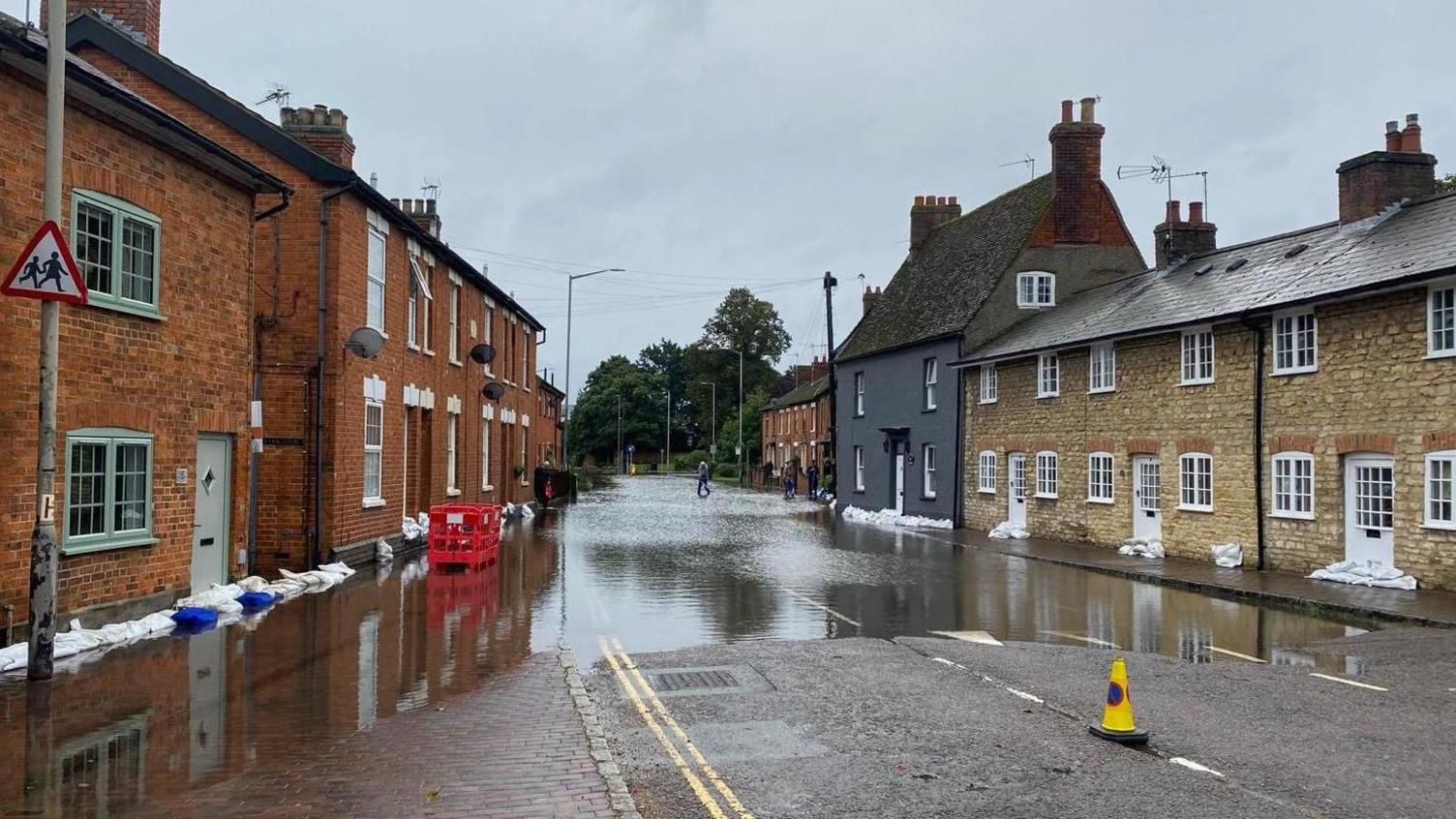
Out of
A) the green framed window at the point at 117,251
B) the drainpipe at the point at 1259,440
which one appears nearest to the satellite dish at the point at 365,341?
the green framed window at the point at 117,251

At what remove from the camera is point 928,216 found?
4172 cm

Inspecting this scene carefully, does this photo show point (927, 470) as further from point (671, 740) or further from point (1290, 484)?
point (671, 740)

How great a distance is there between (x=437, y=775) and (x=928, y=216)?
38062 mm

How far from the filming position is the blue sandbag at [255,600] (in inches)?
504

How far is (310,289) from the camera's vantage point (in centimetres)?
1681

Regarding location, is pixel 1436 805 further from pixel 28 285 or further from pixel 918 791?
pixel 28 285

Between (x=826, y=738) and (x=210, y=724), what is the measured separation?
433 centimetres

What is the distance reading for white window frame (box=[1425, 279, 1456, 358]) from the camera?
15.2 m

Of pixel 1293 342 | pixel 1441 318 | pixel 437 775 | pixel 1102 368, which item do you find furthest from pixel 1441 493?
pixel 437 775

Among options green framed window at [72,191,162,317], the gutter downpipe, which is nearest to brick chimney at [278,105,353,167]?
the gutter downpipe

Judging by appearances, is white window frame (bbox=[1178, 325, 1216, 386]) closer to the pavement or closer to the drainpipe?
the drainpipe

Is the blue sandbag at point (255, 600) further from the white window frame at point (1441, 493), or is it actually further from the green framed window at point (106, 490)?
the white window frame at point (1441, 493)

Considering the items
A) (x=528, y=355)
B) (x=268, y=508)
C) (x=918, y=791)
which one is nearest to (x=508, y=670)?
(x=918, y=791)

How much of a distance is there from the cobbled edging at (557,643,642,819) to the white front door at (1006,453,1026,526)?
19355mm
